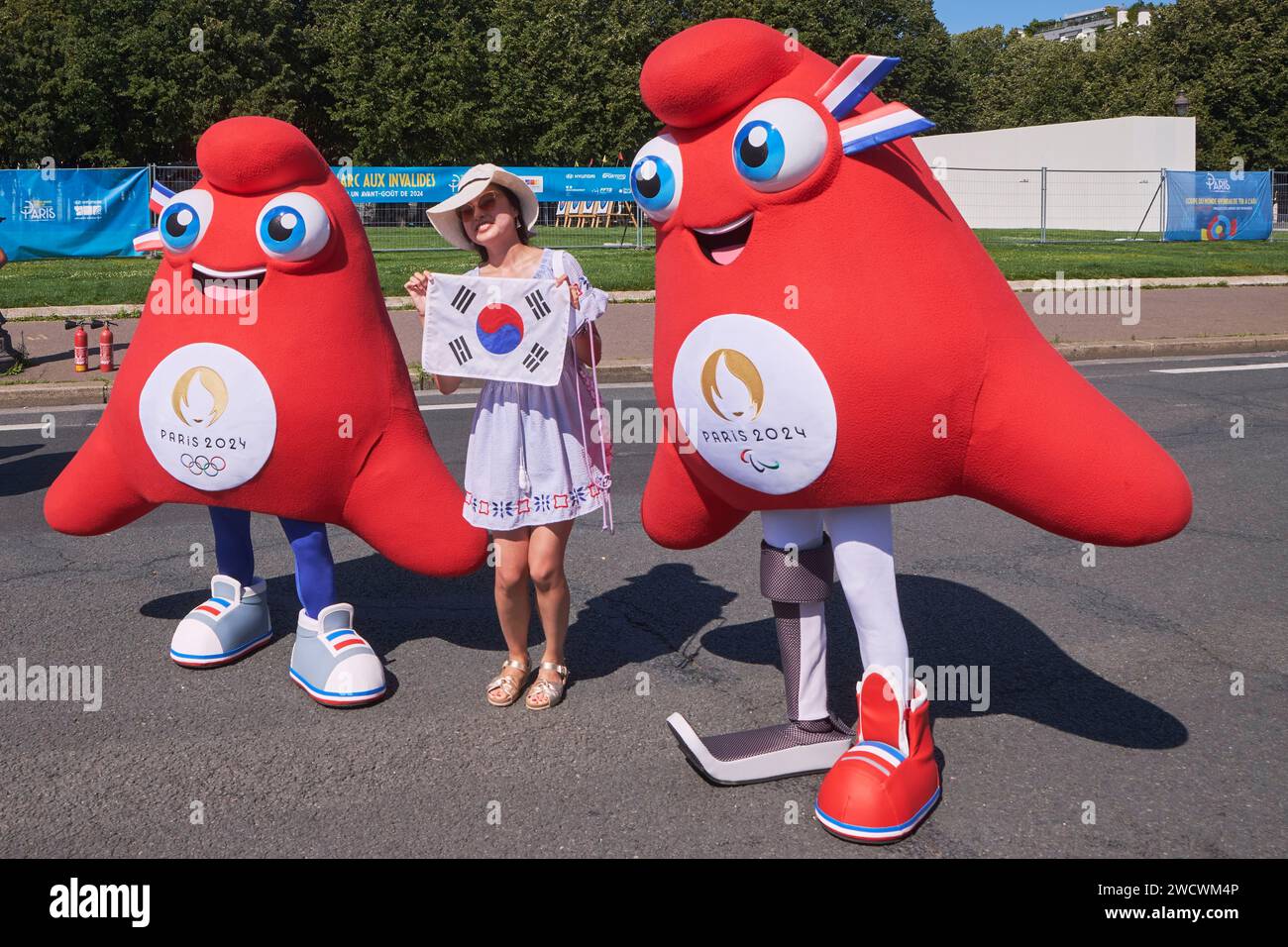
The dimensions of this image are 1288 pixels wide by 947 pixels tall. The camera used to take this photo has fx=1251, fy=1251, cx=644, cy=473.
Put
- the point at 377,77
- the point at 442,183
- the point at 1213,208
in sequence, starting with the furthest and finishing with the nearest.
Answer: the point at 377,77, the point at 1213,208, the point at 442,183

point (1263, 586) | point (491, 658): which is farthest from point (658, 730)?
point (1263, 586)

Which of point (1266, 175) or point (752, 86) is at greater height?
point (1266, 175)

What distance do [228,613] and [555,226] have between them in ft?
76.4

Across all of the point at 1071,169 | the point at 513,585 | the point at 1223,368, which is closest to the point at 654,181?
the point at 513,585

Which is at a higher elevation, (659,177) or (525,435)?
(659,177)

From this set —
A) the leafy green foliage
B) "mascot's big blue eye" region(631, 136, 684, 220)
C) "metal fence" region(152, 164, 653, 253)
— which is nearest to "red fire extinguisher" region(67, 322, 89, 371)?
"mascot's big blue eye" region(631, 136, 684, 220)

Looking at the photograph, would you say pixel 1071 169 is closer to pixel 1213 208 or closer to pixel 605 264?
pixel 1213 208

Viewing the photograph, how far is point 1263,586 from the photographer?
5613 mm

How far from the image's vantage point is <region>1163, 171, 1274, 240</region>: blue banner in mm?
30062

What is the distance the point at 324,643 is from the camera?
4.36 metres

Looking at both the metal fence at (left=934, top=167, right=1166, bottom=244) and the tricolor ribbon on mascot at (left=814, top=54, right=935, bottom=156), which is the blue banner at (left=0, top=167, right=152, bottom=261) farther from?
the tricolor ribbon on mascot at (left=814, top=54, right=935, bottom=156)

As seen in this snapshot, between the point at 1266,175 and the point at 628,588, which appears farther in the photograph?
the point at 1266,175
